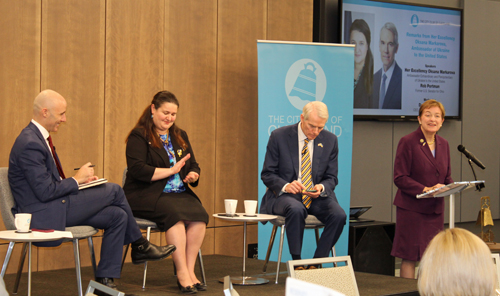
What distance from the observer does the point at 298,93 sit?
5.52 m

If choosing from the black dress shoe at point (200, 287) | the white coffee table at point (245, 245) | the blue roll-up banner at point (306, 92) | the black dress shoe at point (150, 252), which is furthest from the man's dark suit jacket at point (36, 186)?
the blue roll-up banner at point (306, 92)

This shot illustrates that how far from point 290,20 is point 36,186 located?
3.79m

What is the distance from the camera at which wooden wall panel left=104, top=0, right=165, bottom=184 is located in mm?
4938

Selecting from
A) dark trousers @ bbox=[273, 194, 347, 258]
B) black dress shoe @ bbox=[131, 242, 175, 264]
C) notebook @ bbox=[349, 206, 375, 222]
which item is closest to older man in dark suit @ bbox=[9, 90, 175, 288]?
black dress shoe @ bbox=[131, 242, 175, 264]

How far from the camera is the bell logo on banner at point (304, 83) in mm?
5504

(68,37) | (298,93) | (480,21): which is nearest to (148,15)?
(68,37)

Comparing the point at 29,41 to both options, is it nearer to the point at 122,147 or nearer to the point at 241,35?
the point at 122,147

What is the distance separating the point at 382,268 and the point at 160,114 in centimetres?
275

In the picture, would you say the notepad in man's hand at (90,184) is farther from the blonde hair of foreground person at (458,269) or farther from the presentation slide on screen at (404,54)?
the presentation slide on screen at (404,54)

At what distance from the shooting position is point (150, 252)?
3.58m

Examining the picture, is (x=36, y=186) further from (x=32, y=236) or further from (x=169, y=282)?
(x=169, y=282)

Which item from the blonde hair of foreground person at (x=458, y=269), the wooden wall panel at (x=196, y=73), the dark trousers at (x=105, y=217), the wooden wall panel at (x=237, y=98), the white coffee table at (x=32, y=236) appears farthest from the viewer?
the wooden wall panel at (x=237, y=98)

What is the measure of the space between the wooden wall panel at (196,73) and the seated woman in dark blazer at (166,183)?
1414 millimetres

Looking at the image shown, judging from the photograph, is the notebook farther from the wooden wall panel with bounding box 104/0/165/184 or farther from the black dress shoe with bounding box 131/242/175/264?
the black dress shoe with bounding box 131/242/175/264
